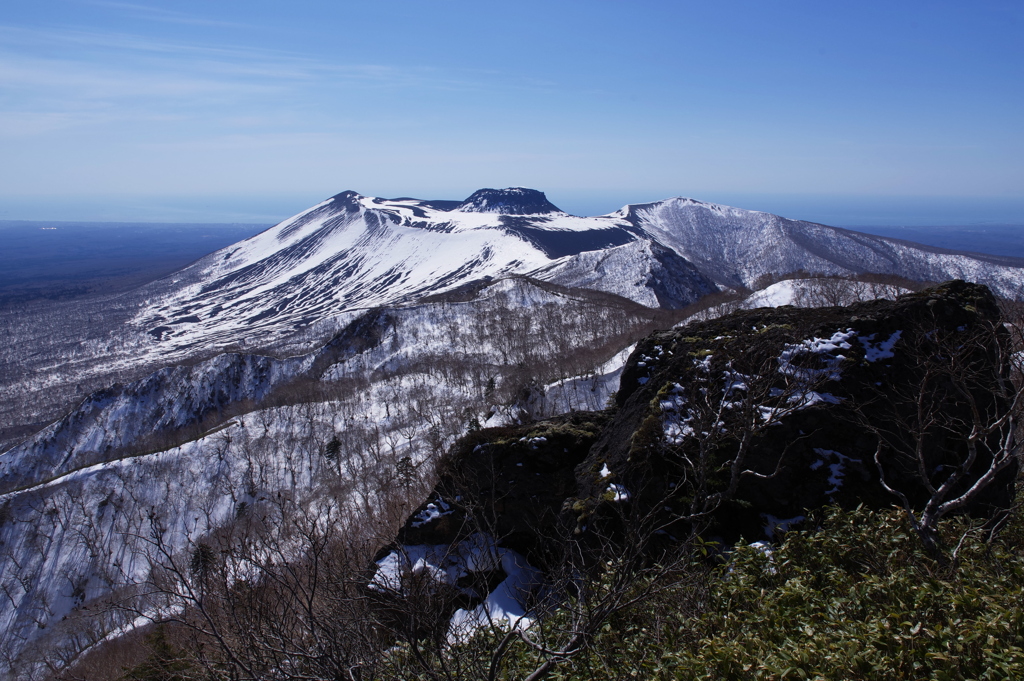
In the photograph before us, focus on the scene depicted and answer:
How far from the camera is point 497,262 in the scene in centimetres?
13112

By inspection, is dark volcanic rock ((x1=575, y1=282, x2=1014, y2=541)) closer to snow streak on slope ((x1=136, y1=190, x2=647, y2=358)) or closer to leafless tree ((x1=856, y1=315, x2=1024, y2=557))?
leafless tree ((x1=856, y1=315, x2=1024, y2=557))

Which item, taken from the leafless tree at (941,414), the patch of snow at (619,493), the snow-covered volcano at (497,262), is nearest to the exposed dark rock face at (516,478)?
the patch of snow at (619,493)

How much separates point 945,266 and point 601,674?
148152 millimetres

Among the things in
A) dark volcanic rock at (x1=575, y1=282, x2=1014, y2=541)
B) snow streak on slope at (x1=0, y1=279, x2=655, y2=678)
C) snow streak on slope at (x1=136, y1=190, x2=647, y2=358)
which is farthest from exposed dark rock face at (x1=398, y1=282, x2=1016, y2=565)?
snow streak on slope at (x1=136, y1=190, x2=647, y2=358)

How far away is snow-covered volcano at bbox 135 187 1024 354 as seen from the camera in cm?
10900

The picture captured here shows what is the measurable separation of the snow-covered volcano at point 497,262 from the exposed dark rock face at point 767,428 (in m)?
78.5

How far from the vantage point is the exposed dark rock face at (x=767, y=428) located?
11148mm

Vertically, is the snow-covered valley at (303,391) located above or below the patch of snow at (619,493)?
below

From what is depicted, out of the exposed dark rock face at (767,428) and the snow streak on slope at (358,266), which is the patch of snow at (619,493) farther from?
the snow streak on slope at (358,266)

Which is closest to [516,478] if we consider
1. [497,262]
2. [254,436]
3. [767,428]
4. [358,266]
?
[767,428]

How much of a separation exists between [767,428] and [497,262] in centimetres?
12175

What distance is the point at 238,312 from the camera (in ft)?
484

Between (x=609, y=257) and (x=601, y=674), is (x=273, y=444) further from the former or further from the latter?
(x=609, y=257)

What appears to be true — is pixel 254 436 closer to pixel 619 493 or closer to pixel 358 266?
pixel 619 493
